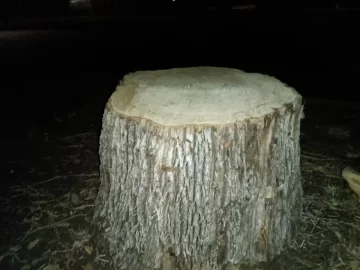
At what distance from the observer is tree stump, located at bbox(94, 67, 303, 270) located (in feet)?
6.31

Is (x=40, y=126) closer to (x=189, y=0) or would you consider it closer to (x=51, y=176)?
(x=51, y=176)

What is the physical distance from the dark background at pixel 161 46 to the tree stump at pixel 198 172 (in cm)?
303

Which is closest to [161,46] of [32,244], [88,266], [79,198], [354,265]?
[79,198]

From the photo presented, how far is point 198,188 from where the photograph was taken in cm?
197

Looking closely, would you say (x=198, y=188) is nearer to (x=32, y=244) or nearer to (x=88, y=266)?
(x=88, y=266)

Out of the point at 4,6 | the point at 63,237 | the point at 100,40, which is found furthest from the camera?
the point at 4,6

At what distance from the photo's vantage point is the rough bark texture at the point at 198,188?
1.92 metres

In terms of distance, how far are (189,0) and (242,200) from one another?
1438cm

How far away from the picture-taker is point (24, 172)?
335 centimetres

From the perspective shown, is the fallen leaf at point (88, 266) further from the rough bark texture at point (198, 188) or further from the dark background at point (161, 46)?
the dark background at point (161, 46)

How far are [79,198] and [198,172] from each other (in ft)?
4.31

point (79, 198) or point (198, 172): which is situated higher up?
point (198, 172)

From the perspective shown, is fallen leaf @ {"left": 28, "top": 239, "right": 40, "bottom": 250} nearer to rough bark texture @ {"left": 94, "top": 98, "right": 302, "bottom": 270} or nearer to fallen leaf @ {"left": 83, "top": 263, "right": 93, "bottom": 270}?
fallen leaf @ {"left": 83, "top": 263, "right": 93, "bottom": 270}

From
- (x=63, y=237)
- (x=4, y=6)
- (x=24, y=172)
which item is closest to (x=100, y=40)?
(x=4, y=6)
